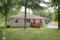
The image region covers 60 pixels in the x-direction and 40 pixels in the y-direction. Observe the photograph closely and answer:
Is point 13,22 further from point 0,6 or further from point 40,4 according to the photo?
point 40,4

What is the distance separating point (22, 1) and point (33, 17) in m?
9.50

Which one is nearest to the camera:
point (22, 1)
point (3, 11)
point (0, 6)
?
point (22, 1)

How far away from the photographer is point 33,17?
39250mm

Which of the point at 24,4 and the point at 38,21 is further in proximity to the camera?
the point at 38,21

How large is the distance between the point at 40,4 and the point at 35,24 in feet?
17.3

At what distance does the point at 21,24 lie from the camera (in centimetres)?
3888

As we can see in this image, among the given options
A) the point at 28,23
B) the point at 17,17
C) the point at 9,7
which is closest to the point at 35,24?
the point at 28,23

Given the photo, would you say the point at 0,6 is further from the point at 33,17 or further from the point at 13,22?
the point at 33,17

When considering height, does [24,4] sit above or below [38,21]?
above

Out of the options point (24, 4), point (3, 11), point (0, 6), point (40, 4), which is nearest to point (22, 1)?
point (24, 4)

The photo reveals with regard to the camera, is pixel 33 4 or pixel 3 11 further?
pixel 3 11

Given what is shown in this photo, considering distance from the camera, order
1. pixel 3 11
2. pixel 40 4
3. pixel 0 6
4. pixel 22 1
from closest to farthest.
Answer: pixel 22 1
pixel 40 4
pixel 0 6
pixel 3 11

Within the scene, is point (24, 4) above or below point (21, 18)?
above

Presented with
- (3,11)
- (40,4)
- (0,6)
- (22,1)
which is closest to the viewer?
(22,1)
